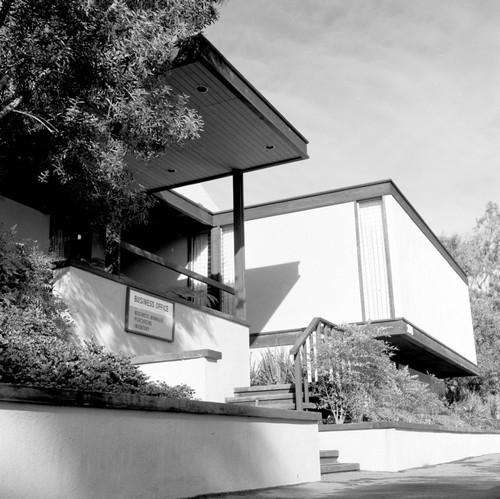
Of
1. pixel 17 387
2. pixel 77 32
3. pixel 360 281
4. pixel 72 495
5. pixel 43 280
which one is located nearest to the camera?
pixel 17 387

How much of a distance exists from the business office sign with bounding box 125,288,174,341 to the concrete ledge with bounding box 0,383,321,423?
10.8ft

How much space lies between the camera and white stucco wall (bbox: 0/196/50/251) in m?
10.9

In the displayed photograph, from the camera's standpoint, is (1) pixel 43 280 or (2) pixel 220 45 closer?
(1) pixel 43 280

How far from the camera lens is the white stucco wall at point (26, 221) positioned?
10.9 m

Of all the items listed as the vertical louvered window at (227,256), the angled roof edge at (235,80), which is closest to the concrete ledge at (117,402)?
the angled roof edge at (235,80)

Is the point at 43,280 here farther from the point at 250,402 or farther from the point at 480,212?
the point at 480,212

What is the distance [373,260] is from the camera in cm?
1438

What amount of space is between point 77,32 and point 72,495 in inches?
167

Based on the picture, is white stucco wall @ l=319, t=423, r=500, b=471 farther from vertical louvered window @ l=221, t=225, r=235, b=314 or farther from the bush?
vertical louvered window @ l=221, t=225, r=235, b=314

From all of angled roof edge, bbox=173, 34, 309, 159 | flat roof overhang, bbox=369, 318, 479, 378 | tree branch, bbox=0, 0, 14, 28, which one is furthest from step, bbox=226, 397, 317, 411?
tree branch, bbox=0, 0, 14, 28

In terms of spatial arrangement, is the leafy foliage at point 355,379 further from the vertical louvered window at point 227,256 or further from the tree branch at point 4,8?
the tree branch at point 4,8

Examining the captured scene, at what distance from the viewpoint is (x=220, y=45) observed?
9.21 meters

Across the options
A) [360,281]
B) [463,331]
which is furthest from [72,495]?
[463,331]

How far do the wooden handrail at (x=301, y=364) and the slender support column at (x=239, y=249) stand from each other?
1.91 meters
